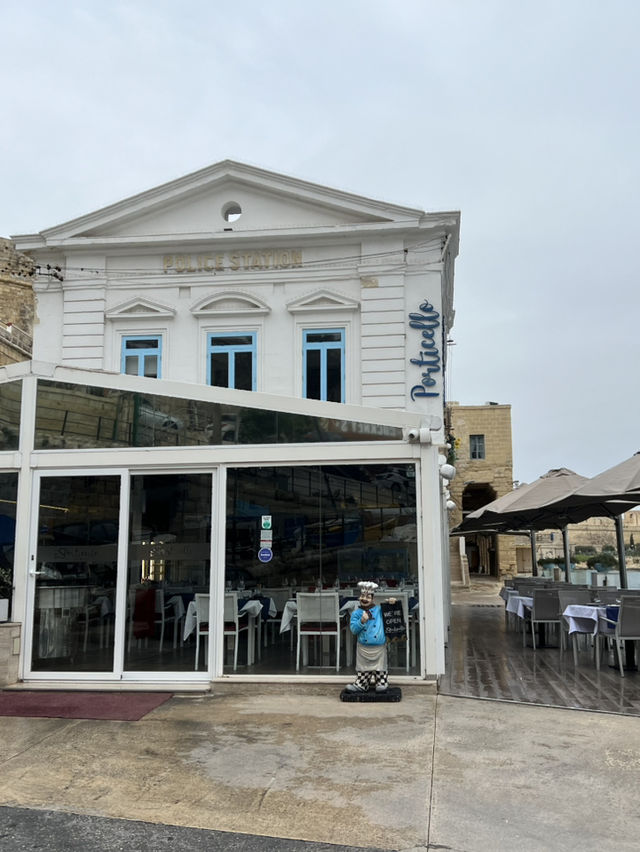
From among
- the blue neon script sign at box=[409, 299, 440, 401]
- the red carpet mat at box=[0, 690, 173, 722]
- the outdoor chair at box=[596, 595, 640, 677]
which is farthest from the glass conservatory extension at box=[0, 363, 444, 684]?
the blue neon script sign at box=[409, 299, 440, 401]

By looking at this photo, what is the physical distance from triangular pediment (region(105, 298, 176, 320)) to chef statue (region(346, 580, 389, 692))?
9.08m

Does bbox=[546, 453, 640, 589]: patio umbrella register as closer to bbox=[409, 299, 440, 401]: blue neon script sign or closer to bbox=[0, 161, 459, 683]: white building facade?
bbox=[0, 161, 459, 683]: white building facade

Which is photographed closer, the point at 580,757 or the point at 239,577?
the point at 580,757

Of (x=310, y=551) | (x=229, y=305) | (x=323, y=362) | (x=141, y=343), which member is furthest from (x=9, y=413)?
(x=323, y=362)

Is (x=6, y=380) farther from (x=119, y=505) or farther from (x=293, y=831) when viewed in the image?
(x=293, y=831)

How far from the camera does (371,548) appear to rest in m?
8.38

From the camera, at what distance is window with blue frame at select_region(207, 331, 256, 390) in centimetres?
1479

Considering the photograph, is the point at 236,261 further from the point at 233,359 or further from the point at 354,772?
the point at 354,772

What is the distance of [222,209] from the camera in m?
15.3

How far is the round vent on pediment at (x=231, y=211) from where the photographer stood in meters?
15.3

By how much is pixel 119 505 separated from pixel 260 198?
876 cm

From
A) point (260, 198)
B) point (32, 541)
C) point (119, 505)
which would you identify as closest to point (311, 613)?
point (119, 505)

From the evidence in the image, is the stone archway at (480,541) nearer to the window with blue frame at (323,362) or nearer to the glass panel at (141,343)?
the window with blue frame at (323,362)

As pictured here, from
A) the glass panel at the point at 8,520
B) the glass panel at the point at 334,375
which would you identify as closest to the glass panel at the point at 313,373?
the glass panel at the point at 334,375
